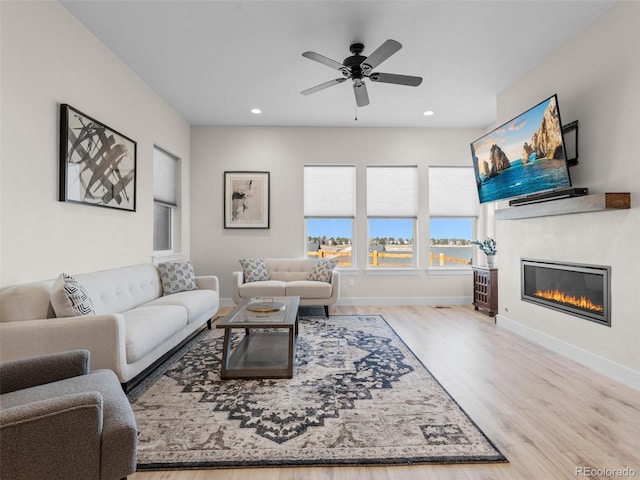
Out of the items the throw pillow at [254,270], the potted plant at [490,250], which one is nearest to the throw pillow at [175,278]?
the throw pillow at [254,270]

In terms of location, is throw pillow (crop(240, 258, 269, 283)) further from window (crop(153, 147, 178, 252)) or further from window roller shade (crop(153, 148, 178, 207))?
window roller shade (crop(153, 148, 178, 207))

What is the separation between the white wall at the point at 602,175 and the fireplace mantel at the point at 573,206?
0.11 metres

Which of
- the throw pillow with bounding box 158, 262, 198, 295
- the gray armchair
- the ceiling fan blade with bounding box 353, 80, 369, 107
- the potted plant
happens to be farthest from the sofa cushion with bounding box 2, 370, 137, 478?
the potted plant

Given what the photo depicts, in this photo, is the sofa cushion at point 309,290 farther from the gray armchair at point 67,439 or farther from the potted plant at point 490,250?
the gray armchair at point 67,439

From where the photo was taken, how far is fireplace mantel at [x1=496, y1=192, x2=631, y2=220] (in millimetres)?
2619

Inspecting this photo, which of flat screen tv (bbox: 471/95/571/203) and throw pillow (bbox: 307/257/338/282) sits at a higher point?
flat screen tv (bbox: 471/95/571/203)

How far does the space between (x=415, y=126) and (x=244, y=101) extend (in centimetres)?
281

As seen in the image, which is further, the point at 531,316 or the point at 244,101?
the point at 244,101

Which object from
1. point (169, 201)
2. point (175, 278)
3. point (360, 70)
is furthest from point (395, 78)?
point (169, 201)

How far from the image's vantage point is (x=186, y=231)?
5496 millimetres

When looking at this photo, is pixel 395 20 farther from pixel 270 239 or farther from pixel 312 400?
pixel 270 239

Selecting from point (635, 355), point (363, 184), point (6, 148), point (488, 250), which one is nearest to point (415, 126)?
point (363, 184)

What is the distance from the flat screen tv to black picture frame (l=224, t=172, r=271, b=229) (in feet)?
10.5

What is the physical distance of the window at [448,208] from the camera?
5.83 meters
